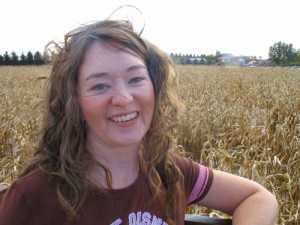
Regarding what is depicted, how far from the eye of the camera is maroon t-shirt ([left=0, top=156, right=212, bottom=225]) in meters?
1.01

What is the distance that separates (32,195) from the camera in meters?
1.02

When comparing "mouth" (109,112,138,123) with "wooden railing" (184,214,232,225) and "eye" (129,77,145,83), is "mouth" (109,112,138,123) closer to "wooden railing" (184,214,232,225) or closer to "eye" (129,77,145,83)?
"eye" (129,77,145,83)

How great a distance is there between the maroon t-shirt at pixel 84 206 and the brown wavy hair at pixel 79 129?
3 centimetres

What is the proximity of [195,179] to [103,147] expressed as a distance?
439mm

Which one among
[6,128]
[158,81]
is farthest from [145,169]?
[6,128]

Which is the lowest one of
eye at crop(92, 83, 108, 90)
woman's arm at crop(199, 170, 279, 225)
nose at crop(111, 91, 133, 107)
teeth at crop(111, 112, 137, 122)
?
woman's arm at crop(199, 170, 279, 225)

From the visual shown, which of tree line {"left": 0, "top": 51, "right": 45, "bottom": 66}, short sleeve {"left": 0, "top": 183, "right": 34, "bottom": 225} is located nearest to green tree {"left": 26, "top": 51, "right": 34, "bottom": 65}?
tree line {"left": 0, "top": 51, "right": 45, "bottom": 66}

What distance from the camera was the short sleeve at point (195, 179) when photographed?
1.44 meters

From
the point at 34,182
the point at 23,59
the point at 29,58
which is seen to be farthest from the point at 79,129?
the point at 23,59

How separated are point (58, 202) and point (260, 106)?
5561mm

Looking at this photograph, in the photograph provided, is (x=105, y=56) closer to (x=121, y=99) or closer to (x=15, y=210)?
(x=121, y=99)

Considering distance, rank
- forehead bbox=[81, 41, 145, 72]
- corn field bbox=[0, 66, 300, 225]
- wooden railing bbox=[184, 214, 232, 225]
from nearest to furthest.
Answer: forehead bbox=[81, 41, 145, 72] → wooden railing bbox=[184, 214, 232, 225] → corn field bbox=[0, 66, 300, 225]

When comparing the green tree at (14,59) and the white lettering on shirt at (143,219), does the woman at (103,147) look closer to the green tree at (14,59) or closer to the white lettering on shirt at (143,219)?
the white lettering on shirt at (143,219)

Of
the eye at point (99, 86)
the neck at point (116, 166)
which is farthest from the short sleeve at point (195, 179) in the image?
the eye at point (99, 86)
